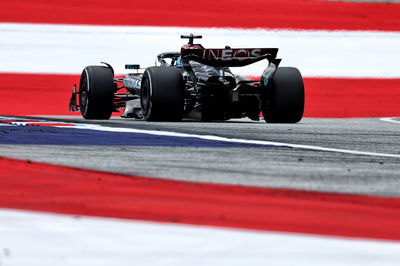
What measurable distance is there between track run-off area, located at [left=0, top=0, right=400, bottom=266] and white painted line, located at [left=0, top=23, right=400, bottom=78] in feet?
0.09

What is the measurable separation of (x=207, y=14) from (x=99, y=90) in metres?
5.66

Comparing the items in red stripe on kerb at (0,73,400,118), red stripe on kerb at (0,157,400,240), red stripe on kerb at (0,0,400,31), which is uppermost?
red stripe on kerb at (0,0,400,31)

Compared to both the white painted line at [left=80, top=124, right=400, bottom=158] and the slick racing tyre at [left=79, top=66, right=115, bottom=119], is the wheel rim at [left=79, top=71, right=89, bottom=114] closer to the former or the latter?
the slick racing tyre at [left=79, top=66, right=115, bottom=119]

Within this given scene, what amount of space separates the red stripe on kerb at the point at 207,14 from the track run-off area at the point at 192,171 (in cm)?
31

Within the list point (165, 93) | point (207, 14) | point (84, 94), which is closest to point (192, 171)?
point (165, 93)

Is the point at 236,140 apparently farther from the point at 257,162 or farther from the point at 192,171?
the point at 192,171

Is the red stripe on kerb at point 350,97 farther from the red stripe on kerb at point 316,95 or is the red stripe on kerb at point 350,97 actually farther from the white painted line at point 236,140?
the white painted line at point 236,140

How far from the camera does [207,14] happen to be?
18.0 m

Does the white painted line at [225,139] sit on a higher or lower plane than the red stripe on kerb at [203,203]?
lower

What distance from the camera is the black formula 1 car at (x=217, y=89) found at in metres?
11.6

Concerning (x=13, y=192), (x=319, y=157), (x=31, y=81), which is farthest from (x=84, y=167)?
(x=31, y=81)

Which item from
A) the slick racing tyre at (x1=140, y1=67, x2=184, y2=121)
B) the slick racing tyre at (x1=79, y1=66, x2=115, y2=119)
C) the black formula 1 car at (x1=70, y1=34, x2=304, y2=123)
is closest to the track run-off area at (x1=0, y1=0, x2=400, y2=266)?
the black formula 1 car at (x1=70, y1=34, x2=304, y2=123)

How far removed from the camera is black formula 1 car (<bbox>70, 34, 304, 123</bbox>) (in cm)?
1163

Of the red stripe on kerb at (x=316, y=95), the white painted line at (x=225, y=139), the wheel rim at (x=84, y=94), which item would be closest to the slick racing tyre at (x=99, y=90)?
the wheel rim at (x=84, y=94)
